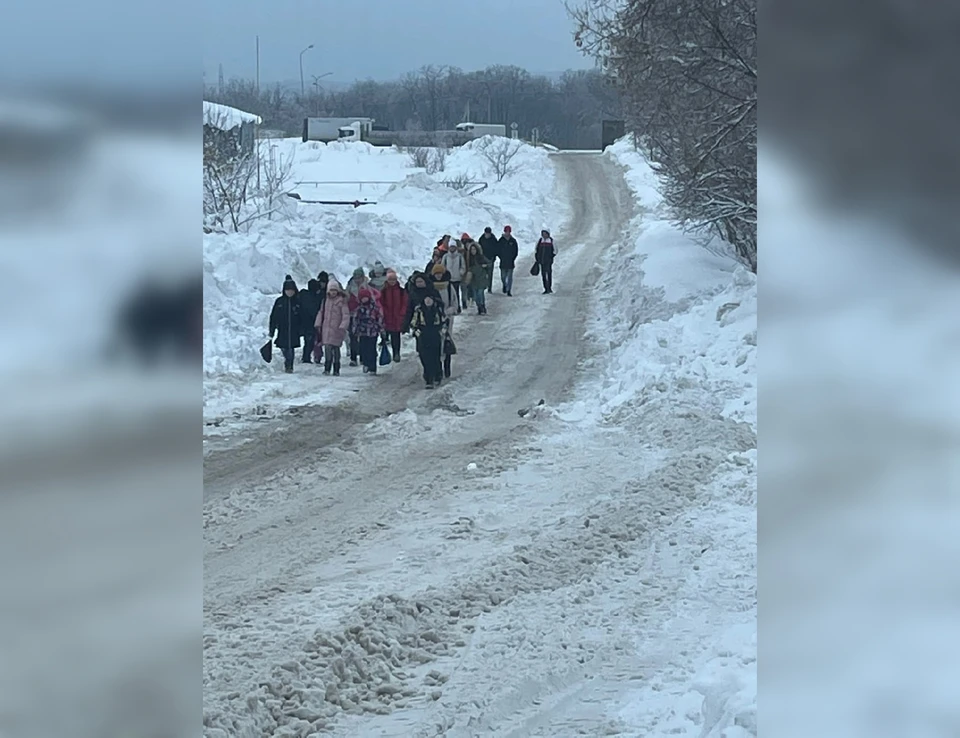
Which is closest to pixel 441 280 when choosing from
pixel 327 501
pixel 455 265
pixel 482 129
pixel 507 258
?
pixel 455 265

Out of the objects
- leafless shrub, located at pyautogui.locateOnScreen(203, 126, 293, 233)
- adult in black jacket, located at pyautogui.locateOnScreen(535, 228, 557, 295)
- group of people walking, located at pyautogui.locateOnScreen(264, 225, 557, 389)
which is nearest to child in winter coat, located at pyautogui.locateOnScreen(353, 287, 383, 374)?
group of people walking, located at pyautogui.locateOnScreen(264, 225, 557, 389)

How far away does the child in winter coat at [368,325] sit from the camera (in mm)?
15094

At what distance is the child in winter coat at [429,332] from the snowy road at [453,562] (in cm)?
59

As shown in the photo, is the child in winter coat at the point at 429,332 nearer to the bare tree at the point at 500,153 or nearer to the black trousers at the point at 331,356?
the black trousers at the point at 331,356

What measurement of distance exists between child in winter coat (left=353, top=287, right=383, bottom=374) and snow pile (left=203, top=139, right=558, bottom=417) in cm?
74

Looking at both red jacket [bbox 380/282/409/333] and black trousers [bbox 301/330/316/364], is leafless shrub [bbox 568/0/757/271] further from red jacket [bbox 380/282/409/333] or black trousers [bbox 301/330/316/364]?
black trousers [bbox 301/330/316/364]

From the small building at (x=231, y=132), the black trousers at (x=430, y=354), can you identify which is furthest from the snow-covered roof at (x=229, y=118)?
the black trousers at (x=430, y=354)

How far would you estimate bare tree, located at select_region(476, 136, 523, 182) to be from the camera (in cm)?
5425

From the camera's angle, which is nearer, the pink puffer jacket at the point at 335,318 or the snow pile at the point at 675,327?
the snow pile at the point at 675,327

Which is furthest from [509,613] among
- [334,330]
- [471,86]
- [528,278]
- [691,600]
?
[471,86]

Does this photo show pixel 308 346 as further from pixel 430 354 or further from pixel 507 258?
pixel 507 258

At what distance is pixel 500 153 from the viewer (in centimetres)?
5534

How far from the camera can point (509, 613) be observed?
7.18 meters

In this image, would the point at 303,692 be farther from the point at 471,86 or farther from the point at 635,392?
the point at 471,86
